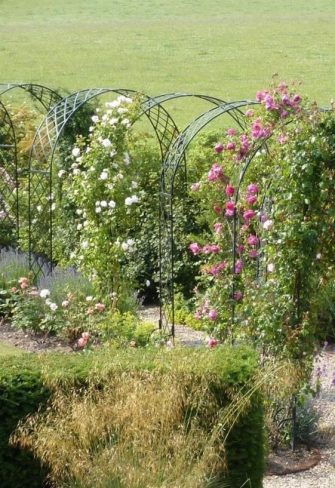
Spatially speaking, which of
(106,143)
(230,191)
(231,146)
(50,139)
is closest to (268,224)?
(230,191)

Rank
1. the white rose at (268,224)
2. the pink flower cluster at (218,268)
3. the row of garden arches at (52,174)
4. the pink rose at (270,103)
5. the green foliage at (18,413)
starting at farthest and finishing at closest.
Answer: the row of garden arches at (52,174) < the pink rose at (270,103) < the pink flower cluster at (218,268) < the white rose at (268,224) < the green foliage at (18,413)

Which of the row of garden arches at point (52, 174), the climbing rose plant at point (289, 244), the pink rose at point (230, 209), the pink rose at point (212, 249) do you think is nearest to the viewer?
the climbing rose plant at point (289, 244)

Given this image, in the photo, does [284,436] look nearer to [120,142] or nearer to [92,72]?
[120,142]

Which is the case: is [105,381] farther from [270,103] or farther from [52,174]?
[52,174]

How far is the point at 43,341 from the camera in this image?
10.1m

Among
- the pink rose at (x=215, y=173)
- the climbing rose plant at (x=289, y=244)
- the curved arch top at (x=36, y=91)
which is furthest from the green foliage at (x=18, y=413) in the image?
the curved arch top at (x=36, y=91)

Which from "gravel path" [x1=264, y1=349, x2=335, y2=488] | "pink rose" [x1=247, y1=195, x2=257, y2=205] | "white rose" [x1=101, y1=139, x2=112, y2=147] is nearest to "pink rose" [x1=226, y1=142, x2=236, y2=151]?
"pink rose" [x1=247, y1=195, x2=257, y2=205]

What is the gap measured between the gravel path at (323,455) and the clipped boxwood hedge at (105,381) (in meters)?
0.58

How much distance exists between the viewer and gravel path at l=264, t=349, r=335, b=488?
265 inches

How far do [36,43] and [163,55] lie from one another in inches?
159

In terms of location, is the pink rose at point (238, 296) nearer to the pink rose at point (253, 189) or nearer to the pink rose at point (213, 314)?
the pink rose at point (213, 314)

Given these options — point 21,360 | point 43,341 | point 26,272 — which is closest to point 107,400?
point 21,360

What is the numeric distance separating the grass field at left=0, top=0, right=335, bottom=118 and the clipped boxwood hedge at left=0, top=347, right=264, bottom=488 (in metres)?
21.1

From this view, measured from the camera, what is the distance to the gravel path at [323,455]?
Result: 22.1ft
